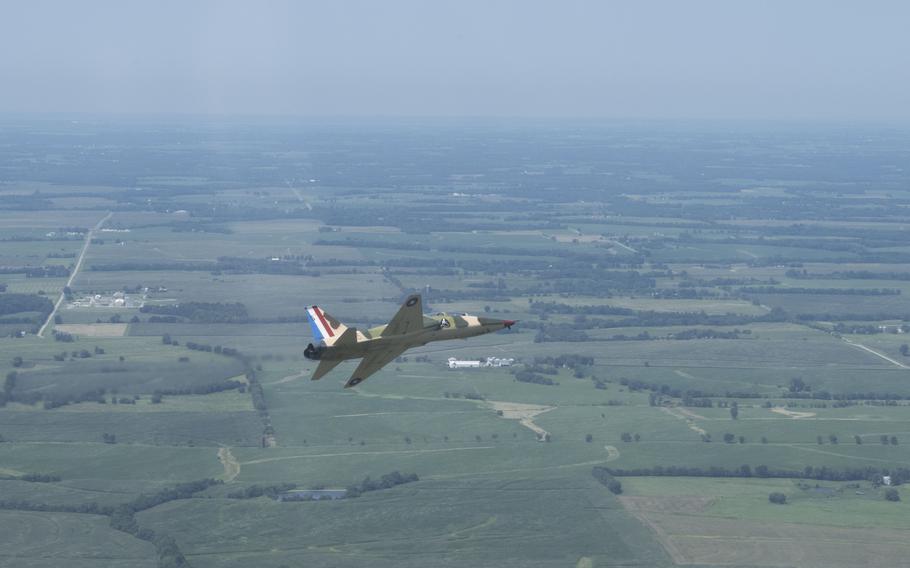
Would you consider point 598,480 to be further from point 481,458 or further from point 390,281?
point 390,281

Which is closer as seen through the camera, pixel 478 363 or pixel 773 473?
pixel 773 473

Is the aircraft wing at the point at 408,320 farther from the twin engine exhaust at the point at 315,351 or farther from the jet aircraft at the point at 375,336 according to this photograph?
the twin engine exhaust at the point at 315,351

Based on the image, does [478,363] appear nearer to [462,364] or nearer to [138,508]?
[462,364]

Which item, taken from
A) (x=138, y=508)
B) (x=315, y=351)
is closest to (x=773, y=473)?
(x=138, y=508)

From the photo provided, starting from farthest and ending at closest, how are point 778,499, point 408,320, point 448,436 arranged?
point 448,436, point 778,499, point 408,320

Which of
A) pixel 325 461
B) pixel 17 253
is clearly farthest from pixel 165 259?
Answer: pixel 325 461

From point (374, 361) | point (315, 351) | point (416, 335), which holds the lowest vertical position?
point (374, 361)

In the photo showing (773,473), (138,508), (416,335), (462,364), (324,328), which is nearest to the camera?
(324,328)

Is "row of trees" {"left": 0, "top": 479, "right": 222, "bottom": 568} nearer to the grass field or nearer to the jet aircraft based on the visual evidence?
the grass field
